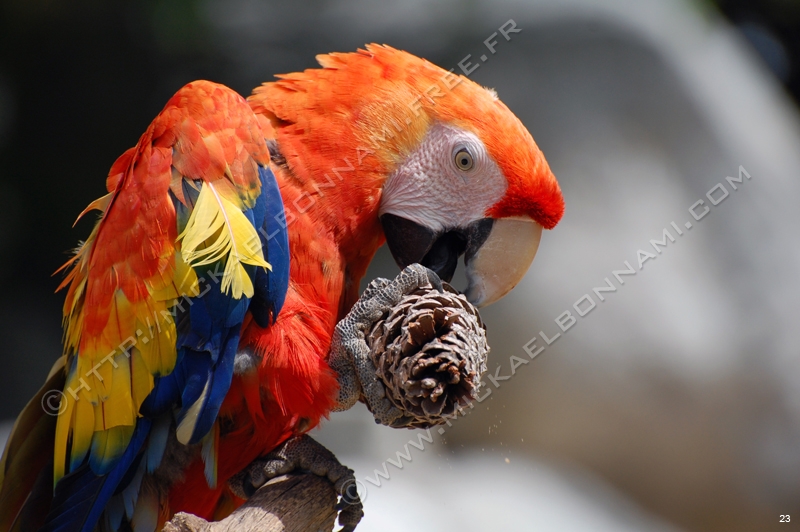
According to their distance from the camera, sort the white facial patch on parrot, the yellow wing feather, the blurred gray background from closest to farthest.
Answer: the yellow wing feather → the white facial patch on parrot → the blurred gray background

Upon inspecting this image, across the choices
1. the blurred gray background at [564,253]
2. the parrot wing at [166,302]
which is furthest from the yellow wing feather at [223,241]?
the blurred gray background at [564,253]

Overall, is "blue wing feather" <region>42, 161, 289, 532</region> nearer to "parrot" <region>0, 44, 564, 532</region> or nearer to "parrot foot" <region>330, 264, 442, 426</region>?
"parrot" <region>0, 44, 564, 532</region>

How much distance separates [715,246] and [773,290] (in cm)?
36

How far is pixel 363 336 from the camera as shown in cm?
143

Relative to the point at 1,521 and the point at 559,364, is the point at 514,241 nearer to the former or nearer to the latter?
the point at 1,521

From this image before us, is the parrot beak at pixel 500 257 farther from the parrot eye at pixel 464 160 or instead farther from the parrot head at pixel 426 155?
the parrot eye at pixel 464 160

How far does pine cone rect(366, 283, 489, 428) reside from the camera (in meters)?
1.22

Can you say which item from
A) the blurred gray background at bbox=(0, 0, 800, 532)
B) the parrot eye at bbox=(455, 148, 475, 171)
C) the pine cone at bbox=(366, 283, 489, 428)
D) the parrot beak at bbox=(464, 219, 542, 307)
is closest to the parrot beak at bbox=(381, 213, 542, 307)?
the parrot beak at bbox=(464, 219, 542, 307)

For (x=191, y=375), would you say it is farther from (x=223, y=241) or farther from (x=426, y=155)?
(x=426, y=155)

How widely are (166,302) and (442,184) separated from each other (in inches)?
27.3

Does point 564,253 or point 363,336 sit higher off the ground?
point 564,253

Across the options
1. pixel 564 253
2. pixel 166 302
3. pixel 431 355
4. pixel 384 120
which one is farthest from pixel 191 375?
pixel 564 253

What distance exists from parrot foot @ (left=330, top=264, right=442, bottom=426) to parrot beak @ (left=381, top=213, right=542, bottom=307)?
0.64 feet

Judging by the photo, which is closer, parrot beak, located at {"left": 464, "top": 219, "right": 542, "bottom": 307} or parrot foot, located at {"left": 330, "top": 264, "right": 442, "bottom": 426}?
parrot foot, located at {"left": 330, "top": 264, "right": 442, "bottom": 426}
